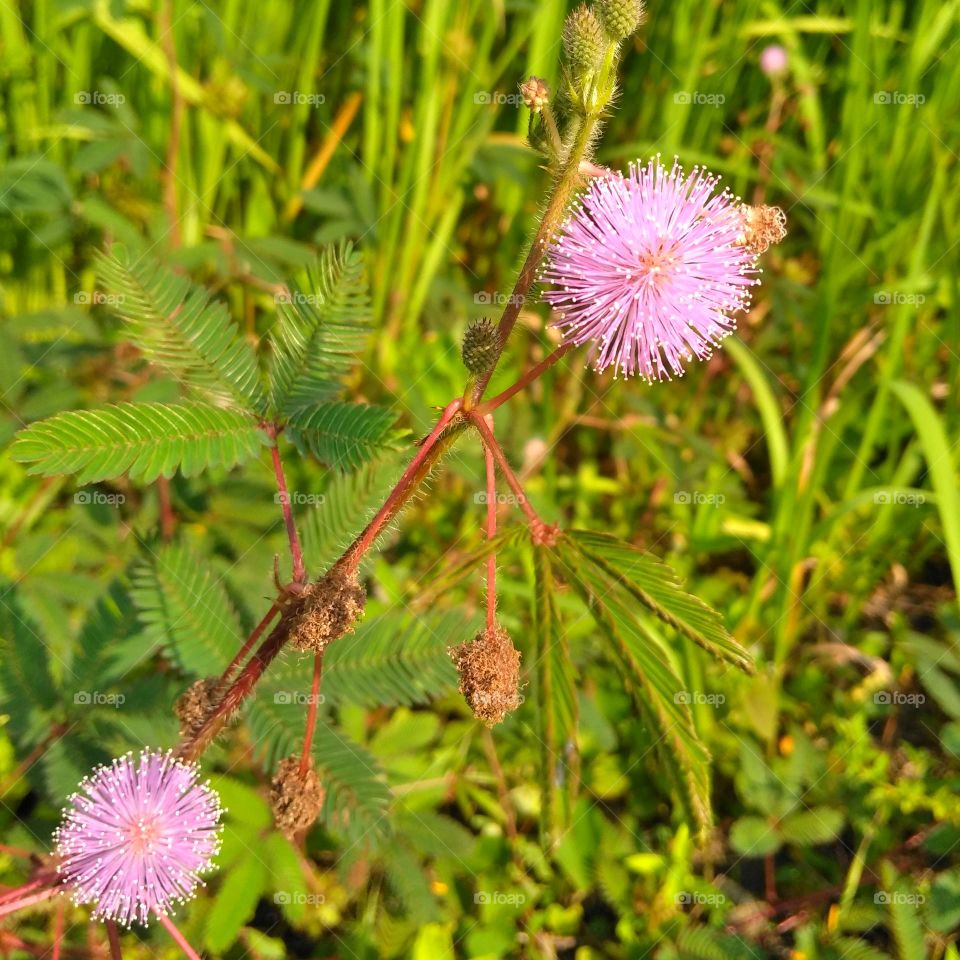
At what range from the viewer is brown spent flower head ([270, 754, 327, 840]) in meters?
1.22

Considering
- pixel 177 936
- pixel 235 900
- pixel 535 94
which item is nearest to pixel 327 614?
pixel 177 936

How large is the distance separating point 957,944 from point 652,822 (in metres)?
0.85

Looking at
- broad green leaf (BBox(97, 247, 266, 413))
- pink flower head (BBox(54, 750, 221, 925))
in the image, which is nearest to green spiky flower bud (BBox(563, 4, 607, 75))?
broad green leaf (BBox(97, 247, 266, 413))

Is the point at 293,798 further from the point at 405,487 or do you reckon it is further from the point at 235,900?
the point at 235,900

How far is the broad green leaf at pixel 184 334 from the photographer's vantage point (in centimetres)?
145

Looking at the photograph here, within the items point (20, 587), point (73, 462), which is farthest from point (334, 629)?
point (20, 587)

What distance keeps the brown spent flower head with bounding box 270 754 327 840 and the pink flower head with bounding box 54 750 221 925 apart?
0.32 feet

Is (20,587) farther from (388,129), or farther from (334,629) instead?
(388,129)

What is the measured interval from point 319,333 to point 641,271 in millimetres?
566

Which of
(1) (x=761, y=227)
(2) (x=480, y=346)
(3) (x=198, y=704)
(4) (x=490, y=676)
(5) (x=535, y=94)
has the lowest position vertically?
(3) (x=198, y=704)

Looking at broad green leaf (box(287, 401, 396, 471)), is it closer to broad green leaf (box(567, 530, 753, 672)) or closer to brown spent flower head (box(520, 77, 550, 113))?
broad green leaf (box(567, 530, 753, 672))

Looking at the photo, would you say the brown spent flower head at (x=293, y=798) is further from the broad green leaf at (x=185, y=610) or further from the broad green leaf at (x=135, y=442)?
the broad green leaf at (x=185, y=610)

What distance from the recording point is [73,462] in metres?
1.15

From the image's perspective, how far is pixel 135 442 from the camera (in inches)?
47.4
